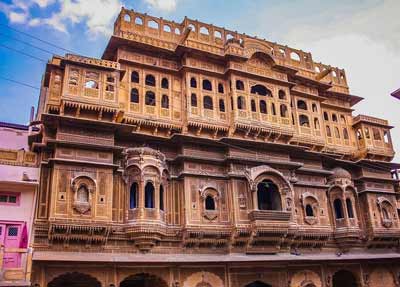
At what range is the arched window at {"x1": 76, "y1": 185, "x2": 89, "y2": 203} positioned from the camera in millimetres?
17098

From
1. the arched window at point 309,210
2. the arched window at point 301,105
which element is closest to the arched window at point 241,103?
the arched window at point 301,105

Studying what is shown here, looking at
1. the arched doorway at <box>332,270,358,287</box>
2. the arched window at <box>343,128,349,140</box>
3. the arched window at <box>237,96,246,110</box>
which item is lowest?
the arched doorway at <box>332,270,358,287</box>

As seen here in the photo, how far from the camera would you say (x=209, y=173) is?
20.2 m

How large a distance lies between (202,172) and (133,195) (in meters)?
3.59

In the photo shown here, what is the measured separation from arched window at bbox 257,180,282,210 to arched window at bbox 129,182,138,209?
21.9 feet

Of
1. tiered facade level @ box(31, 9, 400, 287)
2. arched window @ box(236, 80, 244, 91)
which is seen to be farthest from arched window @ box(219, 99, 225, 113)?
arched window @ box(236, 80, 244, 91)

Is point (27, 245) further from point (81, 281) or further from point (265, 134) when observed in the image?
point (265, 134)

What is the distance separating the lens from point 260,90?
79.2ft

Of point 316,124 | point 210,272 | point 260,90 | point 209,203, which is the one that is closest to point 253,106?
point 260,90

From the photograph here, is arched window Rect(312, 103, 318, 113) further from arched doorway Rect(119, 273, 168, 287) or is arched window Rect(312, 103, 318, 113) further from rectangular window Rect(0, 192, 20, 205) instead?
rectangular window Rect(0, 192, 20, 205)

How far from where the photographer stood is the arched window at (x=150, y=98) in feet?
68.8

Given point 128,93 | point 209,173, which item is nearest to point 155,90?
point 128,93

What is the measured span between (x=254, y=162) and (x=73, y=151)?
9.09m

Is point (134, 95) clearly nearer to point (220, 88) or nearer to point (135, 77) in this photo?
point (135, 77)
